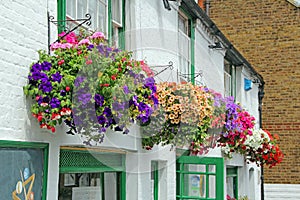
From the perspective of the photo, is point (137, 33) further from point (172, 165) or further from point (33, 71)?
point (33, 71)

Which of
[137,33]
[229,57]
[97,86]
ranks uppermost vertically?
[229,57]

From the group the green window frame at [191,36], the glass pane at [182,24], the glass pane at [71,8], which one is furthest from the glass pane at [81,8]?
the green window frame at [191,36]

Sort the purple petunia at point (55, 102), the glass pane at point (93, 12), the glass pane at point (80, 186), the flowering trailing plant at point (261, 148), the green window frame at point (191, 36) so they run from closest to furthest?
the purple petunia at point (55, 102), the glass pane at point (80, 186), the glass pane at point (93, 12), the green window frame at point (191, 36), the flowering trailing plant at point (261, 148)

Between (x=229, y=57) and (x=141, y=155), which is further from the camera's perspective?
(x=229, y=57)

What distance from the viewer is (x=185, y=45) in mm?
10852

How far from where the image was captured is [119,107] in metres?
5.38

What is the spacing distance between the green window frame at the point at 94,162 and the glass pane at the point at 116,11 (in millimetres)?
1819

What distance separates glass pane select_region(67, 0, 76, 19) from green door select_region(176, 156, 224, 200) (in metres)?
3.80

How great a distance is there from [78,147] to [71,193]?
0.58 m

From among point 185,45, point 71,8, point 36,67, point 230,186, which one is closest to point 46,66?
point 36,67

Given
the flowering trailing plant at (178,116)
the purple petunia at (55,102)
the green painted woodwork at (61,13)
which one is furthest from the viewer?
the flowering trailing plant at (178,116)

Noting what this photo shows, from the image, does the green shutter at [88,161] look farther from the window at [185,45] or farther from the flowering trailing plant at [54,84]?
the window at [185,45]

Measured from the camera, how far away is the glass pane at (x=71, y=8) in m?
6.57

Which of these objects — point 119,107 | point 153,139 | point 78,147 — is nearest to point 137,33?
point 153,139
